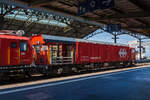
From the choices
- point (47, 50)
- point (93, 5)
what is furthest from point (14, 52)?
point (93, 5)

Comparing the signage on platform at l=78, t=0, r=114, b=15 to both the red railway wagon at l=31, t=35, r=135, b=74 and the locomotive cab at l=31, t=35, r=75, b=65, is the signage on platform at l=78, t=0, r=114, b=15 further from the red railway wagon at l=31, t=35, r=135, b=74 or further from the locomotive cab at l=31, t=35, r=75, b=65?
the red railway wagon at l=31, t=35, r=135, b=74

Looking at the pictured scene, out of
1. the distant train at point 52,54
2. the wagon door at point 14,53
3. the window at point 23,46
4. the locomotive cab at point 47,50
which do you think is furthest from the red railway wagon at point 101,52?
the wagon door at point 14,53

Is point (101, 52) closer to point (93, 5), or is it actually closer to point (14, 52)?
point (93, 5)

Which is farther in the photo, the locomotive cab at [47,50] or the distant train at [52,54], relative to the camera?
the locomotive cab at [47,50]

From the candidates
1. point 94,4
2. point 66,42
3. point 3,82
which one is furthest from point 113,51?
point 3,82

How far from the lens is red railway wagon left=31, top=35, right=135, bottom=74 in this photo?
14.6 metres

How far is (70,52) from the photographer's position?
17.2 m

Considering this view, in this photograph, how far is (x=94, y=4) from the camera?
403 inches

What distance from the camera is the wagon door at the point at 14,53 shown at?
1117 cm

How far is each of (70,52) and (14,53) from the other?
703cm

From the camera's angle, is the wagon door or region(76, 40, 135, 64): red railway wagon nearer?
the wagon door

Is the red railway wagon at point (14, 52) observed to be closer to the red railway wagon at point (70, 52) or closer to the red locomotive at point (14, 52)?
the red locomotive at point (14, 52)

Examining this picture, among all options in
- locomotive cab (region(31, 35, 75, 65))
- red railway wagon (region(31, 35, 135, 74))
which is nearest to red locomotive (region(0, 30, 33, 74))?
locomotive cab (region(31, 35, 75, 65))

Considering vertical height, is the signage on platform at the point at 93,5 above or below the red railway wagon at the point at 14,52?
above
